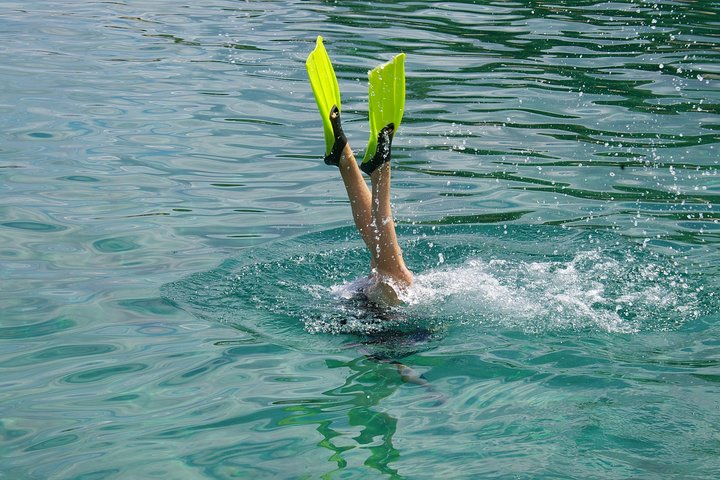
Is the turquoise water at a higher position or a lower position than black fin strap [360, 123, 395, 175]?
lower

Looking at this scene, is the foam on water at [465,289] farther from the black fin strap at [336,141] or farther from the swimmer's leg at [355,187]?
the black fin strap at [336,141]

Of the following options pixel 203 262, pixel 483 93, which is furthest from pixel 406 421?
pixel 483 93

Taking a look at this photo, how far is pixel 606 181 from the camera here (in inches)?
349

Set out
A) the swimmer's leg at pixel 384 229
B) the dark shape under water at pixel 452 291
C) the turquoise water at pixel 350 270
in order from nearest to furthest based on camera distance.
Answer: the turquoise water at pixel 350 270
the dark shape under water at pixel 452 291
the swimmer's leg at pixel 384 229

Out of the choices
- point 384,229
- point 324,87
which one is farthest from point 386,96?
point 384,229

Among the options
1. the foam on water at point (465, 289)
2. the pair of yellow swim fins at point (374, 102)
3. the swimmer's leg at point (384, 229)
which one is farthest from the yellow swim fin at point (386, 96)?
the foam on water at point (465, 289)

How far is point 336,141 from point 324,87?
1.36ft

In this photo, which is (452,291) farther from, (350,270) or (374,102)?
(374,102)

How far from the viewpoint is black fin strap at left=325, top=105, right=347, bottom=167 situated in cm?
629

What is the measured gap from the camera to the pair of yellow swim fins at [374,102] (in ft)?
20.6

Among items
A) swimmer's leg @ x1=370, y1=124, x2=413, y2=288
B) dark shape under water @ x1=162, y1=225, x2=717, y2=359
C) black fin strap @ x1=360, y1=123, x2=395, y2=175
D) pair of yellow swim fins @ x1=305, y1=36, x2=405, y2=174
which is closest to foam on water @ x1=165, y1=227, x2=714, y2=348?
dark shape under water @ x1=162, y1=225, x2=717, y2=359

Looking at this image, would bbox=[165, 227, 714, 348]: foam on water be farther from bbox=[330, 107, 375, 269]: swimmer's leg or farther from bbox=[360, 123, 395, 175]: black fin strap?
bbox=[360, 123, 395, 175]: black fin strap

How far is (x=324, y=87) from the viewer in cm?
647

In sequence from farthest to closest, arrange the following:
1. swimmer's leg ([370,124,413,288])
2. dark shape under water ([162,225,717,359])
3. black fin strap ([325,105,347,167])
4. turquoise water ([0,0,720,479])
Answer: black fin strap ([325,105,347,167]) → swimmer's leg ([370,124,413,288]) → dark shape under water ([162,225,717,359]) → turquoise water ([0,0,720,479])
